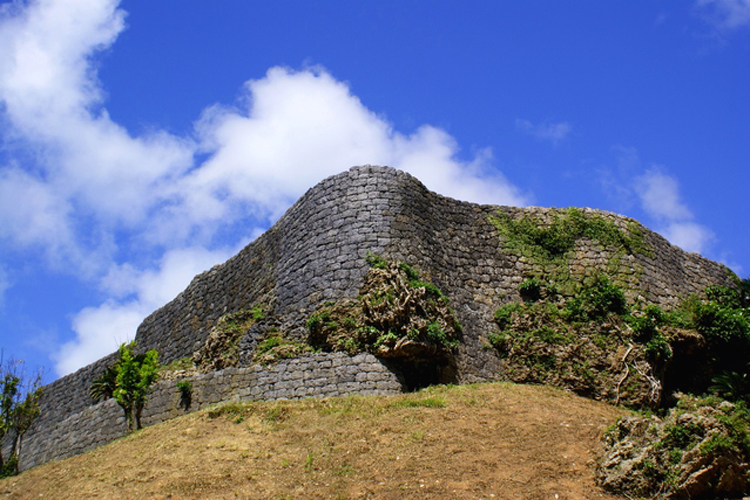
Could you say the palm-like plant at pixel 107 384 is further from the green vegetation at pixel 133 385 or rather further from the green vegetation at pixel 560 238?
the green vegetation at pixel 560 238

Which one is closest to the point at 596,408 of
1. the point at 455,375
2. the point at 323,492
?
the point at 455,375

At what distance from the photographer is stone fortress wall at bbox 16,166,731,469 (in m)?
15.3

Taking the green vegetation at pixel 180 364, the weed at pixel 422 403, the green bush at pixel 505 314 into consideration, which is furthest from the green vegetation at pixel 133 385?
the green bush at pixel 505 314

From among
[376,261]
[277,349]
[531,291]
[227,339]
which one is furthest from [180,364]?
[531,291]

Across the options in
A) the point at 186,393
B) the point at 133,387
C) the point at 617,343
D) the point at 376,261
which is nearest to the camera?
the point at 186,393

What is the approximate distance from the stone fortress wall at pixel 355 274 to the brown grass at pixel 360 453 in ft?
3.84

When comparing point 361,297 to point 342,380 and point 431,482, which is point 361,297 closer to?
point 342,380

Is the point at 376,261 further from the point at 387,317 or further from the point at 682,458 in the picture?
the point at 682,458

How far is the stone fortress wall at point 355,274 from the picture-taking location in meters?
15.3

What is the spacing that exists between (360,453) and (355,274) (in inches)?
216

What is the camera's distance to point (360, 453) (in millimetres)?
11422

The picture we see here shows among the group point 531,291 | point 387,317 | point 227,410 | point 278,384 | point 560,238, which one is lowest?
point 227,410

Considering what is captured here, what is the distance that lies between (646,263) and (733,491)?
1112cm

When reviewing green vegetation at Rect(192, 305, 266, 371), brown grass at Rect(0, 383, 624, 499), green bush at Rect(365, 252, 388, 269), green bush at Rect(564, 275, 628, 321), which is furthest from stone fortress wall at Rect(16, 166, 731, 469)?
green bush at Rect(564, 275, 628, 321)
